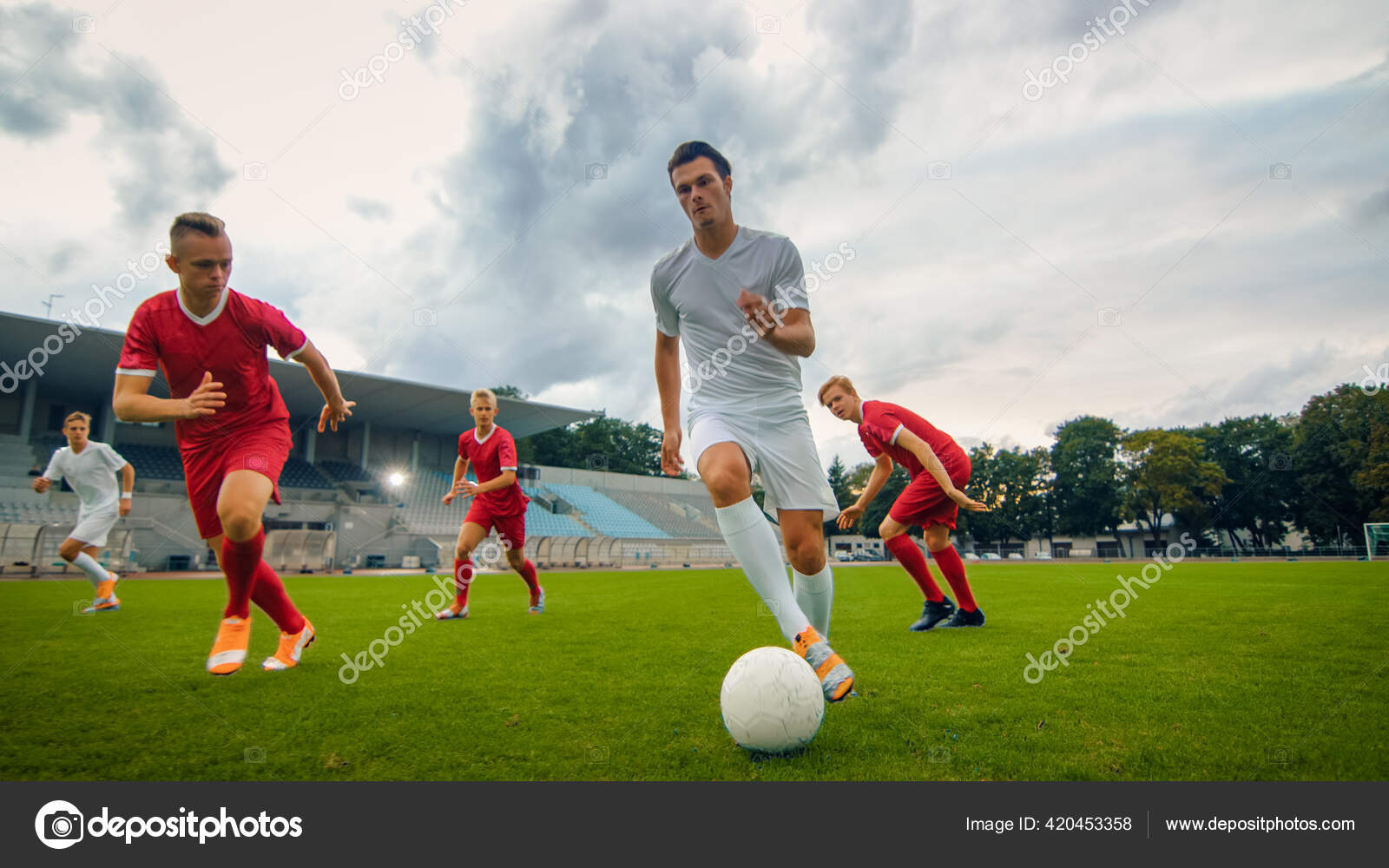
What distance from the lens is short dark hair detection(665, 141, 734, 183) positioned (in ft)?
11.9

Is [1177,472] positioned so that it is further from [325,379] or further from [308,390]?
[325,379]

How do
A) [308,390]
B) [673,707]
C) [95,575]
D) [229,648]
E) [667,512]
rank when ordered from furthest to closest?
[667,512]
[308,390]
[95,575]
[229,648]
[673,707]

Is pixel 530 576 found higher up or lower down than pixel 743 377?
lower down

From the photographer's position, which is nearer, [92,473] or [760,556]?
[760,556]

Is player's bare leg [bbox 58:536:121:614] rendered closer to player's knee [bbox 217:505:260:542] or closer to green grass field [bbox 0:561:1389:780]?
green grass field [bbox 0:561:1389:780]

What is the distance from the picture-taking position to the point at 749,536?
3.32 meters

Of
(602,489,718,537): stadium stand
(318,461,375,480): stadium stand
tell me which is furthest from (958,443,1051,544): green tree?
(318,461,375,480): stadium stand

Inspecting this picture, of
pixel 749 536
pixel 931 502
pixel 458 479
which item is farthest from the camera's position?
pixel 458 479

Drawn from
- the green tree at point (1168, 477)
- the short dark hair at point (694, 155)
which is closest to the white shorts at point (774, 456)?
the short dark hair at point (694, 155)

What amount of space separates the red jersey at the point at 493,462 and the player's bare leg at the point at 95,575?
4663mm

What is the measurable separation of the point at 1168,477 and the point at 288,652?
209 ft

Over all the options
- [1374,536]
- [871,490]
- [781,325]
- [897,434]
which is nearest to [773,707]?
[781,325]

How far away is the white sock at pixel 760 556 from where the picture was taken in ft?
10.4

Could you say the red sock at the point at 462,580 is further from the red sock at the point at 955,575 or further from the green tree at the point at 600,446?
the green tree at the point at 600,446
